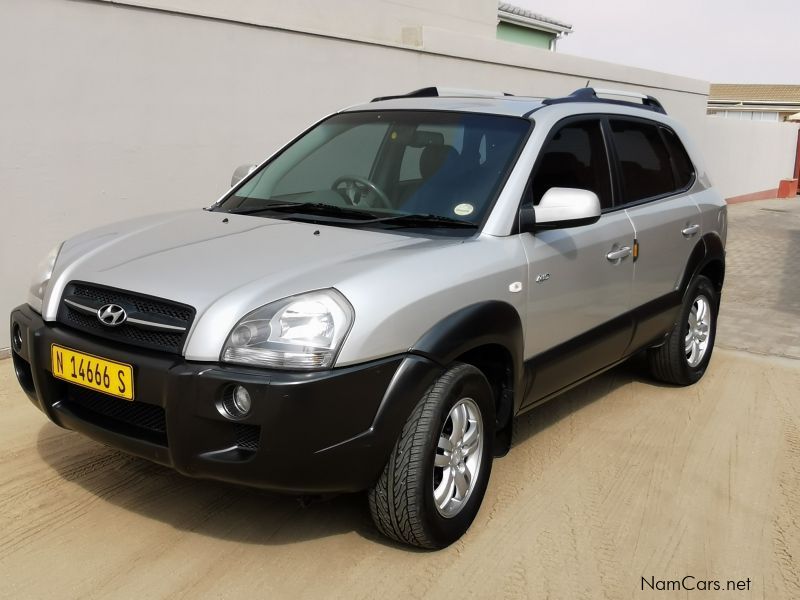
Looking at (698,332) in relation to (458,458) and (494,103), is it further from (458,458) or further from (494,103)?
(458,458)

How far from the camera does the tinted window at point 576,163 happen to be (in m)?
4.19

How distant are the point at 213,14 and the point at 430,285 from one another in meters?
4.73

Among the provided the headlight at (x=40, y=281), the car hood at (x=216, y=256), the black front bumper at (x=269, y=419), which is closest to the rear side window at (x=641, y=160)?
the car hood at (x=216, y=256)

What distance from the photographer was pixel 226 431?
3000mm

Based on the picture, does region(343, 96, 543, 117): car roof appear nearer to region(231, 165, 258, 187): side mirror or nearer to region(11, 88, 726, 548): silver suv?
region(11, 88, 726, 548): silver suv

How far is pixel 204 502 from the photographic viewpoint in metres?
3.84

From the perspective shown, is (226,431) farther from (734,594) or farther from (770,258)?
(770,258)

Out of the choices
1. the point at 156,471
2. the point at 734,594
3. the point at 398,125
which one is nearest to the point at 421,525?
the point at 734,594

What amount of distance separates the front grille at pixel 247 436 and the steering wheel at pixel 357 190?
4.74ft

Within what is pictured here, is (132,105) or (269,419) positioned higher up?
(132,105)

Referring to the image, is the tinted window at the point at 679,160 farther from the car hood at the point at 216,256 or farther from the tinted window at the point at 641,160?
the car hood at the point at 216,256

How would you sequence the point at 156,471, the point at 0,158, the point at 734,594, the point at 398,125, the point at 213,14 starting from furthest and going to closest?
the point at 213,14 < the point at 0,158 < the point at 398,125 < the point at 156,471 < the point at 734,594

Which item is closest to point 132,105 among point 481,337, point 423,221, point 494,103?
point 494,103

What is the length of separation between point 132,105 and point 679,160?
3.92m
